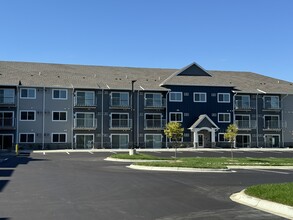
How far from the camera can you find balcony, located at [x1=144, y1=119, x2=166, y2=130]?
5228cm

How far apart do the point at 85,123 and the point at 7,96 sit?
9.78 metres

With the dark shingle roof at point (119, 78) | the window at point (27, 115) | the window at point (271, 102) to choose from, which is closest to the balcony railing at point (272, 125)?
the window at point (271, 102)

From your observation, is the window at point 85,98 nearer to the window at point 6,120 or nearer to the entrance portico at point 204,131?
the window at point 6,120

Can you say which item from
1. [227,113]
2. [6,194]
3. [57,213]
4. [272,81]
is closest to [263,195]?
[57,213]

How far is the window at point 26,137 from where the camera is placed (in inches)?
1902

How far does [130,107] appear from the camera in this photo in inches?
2047

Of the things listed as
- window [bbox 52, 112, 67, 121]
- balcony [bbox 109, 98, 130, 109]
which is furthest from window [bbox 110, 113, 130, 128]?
window [bbox 52, 112, 67, 121]

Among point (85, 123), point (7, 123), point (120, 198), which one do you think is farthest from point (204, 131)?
point (120, 198)

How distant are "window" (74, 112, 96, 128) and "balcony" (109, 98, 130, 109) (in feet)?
9.29

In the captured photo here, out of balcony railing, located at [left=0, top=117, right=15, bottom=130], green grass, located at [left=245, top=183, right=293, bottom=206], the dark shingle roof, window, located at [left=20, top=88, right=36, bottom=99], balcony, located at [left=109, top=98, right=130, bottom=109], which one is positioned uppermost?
the dark shingle roof

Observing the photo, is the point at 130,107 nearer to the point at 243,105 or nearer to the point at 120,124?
the point at 120,124

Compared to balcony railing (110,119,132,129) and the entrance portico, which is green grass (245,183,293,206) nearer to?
balcony railing (110,119,132,129)

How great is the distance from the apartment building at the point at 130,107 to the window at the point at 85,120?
0.12 meters

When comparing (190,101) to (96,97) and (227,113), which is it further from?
(96,97)
